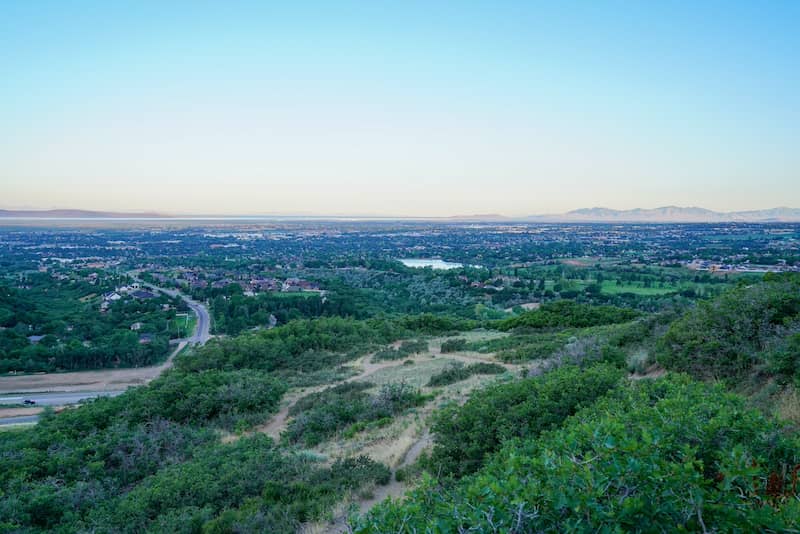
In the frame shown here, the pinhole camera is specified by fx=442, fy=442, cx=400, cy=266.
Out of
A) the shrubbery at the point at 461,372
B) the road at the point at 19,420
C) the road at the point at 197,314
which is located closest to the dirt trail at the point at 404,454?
the shrubbery at the point at 461,372

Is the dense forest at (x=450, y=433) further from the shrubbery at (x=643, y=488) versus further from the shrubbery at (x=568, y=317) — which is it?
the shrubbery at (x=568, y=317)

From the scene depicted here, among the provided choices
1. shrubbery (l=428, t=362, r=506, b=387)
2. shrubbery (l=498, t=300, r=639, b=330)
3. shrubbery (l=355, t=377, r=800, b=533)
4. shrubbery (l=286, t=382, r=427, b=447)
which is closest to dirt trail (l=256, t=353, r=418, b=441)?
shrubbery (l=286, t=382, r=427, b=447)

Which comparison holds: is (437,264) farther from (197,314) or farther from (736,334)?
(736,334)

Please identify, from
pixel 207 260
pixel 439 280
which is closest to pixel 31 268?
pixel 207 260

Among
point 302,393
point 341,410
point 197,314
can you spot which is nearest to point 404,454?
point 341,410

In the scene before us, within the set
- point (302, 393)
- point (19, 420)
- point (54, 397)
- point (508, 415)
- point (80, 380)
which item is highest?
point (508, 415)

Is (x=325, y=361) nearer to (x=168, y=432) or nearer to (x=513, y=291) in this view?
(x=168, y=432)

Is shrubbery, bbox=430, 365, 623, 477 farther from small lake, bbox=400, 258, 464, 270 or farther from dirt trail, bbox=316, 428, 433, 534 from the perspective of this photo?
small lake, bbox=400, 258, 464, 270

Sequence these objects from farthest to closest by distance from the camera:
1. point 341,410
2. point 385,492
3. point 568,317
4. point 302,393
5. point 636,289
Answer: point 636,289 → point 568,317 → point 302,393 → point 341,410 → point 385,492

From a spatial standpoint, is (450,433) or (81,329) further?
(81,329)

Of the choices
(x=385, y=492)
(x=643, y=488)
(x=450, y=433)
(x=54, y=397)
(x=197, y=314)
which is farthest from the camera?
(x=197, y=314)

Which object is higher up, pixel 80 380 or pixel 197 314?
pixel 197 314
